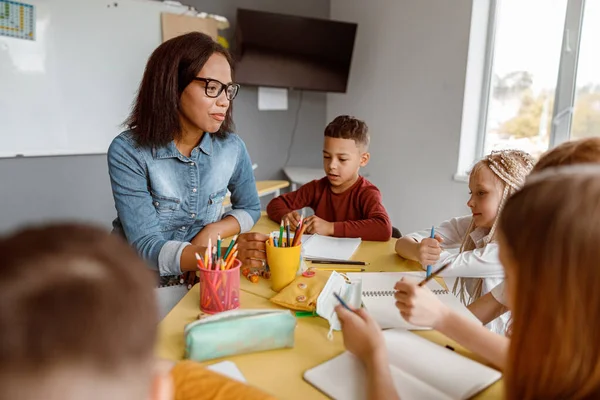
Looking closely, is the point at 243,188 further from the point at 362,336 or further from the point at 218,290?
the point at 362,336

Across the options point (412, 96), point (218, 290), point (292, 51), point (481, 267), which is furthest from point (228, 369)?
point (292, 51)

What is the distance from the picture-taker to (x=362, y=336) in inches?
30.9

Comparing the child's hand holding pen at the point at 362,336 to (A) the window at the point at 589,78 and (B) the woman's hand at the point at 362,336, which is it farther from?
(A) the window at the point at 589,78

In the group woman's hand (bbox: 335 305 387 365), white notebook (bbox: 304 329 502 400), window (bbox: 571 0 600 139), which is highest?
window (bbox: 571 0 600 139)

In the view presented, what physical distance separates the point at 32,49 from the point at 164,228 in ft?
5.64

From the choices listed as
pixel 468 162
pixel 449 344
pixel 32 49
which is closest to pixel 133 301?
pixel 449 344

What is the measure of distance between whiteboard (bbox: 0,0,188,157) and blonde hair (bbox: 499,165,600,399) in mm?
2679

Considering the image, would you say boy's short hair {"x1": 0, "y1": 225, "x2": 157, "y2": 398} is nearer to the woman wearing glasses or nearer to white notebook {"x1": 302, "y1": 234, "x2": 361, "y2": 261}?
the woman wearing glasses

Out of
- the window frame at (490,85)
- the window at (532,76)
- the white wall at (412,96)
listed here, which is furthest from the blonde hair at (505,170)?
the white wall at (412,96)

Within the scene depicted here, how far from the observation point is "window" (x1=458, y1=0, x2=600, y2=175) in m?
2.73

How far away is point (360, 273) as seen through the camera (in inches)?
48.1

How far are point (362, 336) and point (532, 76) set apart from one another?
2.82 metres

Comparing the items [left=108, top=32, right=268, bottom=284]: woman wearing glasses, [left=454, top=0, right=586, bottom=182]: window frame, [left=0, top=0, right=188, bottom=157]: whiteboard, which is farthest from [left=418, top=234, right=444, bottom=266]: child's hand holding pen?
[left=0, top=0, right=188, bottom=157]: whiteboard

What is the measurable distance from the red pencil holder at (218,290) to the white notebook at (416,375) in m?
0.27
